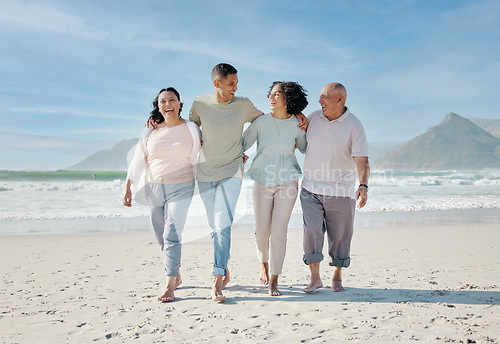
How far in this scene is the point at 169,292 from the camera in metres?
3.57

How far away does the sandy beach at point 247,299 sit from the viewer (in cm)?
278

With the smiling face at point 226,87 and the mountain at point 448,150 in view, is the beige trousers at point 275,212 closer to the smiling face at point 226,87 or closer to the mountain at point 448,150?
the smiling face at point 226,87

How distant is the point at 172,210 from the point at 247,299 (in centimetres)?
105

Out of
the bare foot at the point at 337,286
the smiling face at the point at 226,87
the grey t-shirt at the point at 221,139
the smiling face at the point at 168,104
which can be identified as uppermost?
the smiling face at the point at 226,87

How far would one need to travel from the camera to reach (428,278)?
4.27m

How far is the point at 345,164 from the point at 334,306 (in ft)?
4.07

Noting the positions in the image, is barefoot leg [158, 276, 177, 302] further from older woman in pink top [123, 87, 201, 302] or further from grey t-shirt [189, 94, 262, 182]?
grey t-shirt [189, 94, 262, 182]

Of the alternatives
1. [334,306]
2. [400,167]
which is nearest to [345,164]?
[334,306]

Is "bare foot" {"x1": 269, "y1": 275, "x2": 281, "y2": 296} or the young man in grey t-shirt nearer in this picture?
the young man in grey t-shirt

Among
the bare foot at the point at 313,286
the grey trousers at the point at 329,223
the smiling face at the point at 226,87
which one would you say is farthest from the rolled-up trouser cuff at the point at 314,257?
the smiling face at the point at 226,87

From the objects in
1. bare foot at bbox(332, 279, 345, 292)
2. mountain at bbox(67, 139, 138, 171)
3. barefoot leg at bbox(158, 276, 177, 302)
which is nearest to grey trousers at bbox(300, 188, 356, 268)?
bare foot at bbox(332, 279, 345, 292)

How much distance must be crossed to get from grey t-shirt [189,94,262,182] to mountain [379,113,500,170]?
245 ft

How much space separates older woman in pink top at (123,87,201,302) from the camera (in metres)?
3.56

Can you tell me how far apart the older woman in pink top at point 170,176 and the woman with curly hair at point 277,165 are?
607 millimetres
